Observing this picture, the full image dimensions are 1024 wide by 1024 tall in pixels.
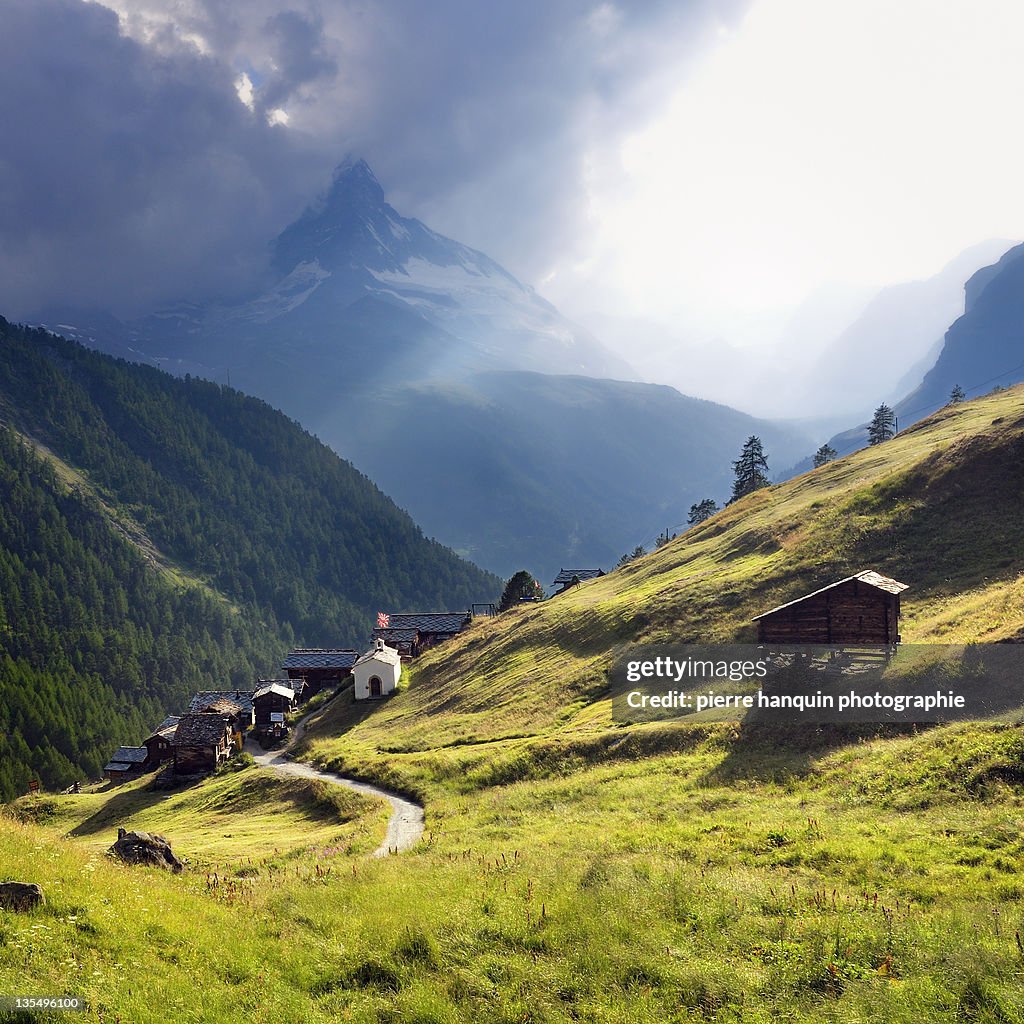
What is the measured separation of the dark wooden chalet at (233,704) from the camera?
82.2 meters

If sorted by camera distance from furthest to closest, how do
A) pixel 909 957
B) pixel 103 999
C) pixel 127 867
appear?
pixel 127 867, pixel 909 957, pixel 103 999

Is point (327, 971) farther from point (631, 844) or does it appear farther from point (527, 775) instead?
point (527, 775)

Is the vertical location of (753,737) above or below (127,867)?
above

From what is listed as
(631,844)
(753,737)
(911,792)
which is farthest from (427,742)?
(911,792)

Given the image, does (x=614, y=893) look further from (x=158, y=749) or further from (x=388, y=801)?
(x=158, y=749)

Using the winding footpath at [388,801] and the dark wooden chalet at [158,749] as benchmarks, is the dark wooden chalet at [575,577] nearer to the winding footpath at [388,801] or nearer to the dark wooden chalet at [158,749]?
the winding footpath at [388,801]

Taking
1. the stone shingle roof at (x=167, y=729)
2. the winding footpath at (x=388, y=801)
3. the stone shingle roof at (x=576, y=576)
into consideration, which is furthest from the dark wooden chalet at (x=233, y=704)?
the stone shingle roof at (x=576, y=576)

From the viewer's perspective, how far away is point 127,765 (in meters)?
90.8

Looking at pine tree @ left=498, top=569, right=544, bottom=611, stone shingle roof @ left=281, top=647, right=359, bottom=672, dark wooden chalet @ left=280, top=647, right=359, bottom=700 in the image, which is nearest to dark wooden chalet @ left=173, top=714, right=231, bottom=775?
stone shingle roof @ left=281, top=647, right=359, bottom=672

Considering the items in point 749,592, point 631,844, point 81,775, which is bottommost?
point 81,775

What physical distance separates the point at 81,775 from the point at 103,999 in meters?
154

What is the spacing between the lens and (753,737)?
28.3m

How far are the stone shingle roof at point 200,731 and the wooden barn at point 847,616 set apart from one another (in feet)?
187

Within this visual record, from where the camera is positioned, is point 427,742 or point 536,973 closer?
point 536,973
